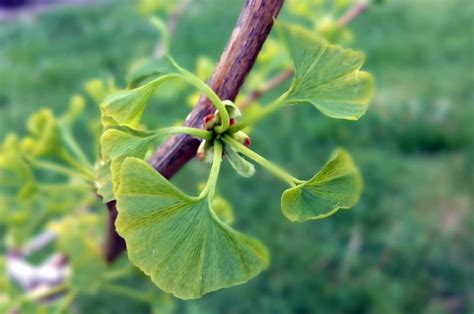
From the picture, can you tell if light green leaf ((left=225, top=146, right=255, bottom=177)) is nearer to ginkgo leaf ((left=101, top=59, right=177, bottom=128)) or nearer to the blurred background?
ginkgo leaf ((left=101, top=59, right=177, bottom=128))

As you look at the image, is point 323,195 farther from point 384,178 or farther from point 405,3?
point 405,3

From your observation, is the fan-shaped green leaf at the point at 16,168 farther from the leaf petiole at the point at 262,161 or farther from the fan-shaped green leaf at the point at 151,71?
the leaf petiole at the point at 262,161

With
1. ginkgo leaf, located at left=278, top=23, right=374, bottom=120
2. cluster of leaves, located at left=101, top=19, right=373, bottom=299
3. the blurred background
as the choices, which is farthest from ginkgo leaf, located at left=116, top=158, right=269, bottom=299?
the blurred background

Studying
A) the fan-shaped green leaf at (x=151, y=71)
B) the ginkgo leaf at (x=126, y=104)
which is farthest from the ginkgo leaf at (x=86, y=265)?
the ginkgo leaf at (x=126, y=104)

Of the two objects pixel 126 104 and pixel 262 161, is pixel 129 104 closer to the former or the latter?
pixel 126 104

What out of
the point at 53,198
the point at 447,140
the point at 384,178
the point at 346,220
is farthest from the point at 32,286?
the point at 447,140

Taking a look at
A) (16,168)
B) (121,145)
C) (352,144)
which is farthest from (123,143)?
(352,144)
